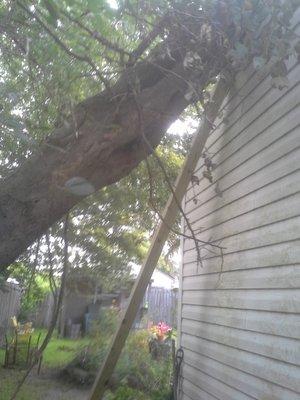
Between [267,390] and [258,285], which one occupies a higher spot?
[258,285]

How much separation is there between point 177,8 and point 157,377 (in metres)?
7.92

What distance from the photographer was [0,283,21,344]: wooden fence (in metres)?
15.2

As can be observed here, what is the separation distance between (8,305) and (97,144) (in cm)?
1434

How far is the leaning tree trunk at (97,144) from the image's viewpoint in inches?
120

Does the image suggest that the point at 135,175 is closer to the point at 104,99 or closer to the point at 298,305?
the point at 104,99

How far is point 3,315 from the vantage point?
15594mm

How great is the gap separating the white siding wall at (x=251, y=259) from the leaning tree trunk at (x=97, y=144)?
0.69m

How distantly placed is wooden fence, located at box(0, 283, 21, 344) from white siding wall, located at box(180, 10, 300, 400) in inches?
432

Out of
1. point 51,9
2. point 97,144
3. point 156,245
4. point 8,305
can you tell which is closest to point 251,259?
point 156,245

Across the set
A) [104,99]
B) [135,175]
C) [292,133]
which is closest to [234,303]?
[292,133]

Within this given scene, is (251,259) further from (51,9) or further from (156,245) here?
(51,9)

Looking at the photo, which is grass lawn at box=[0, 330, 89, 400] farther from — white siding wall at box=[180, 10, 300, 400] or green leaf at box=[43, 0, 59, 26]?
green leaf at box=[43, 0, 59, 26]

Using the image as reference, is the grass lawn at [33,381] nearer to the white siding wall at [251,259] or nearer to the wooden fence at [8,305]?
the wooden fence at [8,305]

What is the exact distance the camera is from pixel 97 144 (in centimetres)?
341
